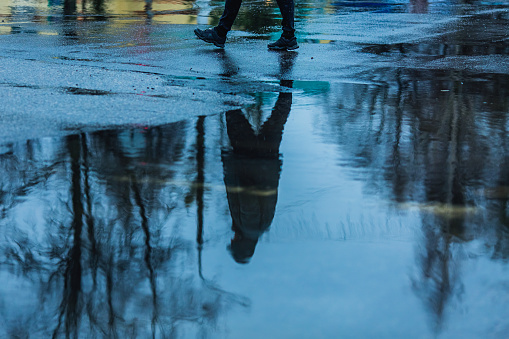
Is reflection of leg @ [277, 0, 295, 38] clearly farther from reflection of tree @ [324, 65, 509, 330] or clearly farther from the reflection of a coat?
the reflection of a coat

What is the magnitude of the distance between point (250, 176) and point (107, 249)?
119cm

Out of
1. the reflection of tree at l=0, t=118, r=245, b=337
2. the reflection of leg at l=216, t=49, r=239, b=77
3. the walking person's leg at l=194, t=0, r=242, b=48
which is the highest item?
the walking person's leg at l=194, t=0, r=242, b=48

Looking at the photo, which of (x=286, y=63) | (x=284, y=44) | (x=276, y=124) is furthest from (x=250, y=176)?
(x=284, y=44)

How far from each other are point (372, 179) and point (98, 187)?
1.48 metres

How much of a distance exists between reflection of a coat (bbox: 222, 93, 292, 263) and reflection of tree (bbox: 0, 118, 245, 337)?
25 cm

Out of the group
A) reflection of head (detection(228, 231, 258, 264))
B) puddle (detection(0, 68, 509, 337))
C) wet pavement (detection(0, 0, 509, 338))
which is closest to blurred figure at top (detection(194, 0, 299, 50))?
wet pavement (detection(0, 0, 509, 338))

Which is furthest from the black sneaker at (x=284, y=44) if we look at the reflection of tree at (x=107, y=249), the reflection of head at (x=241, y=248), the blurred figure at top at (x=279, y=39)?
the reflection of head at (x=241, y=248)

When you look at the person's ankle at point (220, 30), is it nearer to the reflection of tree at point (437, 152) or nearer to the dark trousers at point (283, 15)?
the dark trousers at point (283, 15)

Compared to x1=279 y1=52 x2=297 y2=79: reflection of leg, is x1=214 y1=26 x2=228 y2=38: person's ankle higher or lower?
higher

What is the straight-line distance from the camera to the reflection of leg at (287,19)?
9.34 metres

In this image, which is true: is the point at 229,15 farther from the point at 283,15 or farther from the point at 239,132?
the point at 239,132

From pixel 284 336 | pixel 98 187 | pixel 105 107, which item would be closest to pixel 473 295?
pixel 284 336

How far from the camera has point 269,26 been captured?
12.5 meters

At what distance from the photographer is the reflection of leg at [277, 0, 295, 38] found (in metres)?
9.34
